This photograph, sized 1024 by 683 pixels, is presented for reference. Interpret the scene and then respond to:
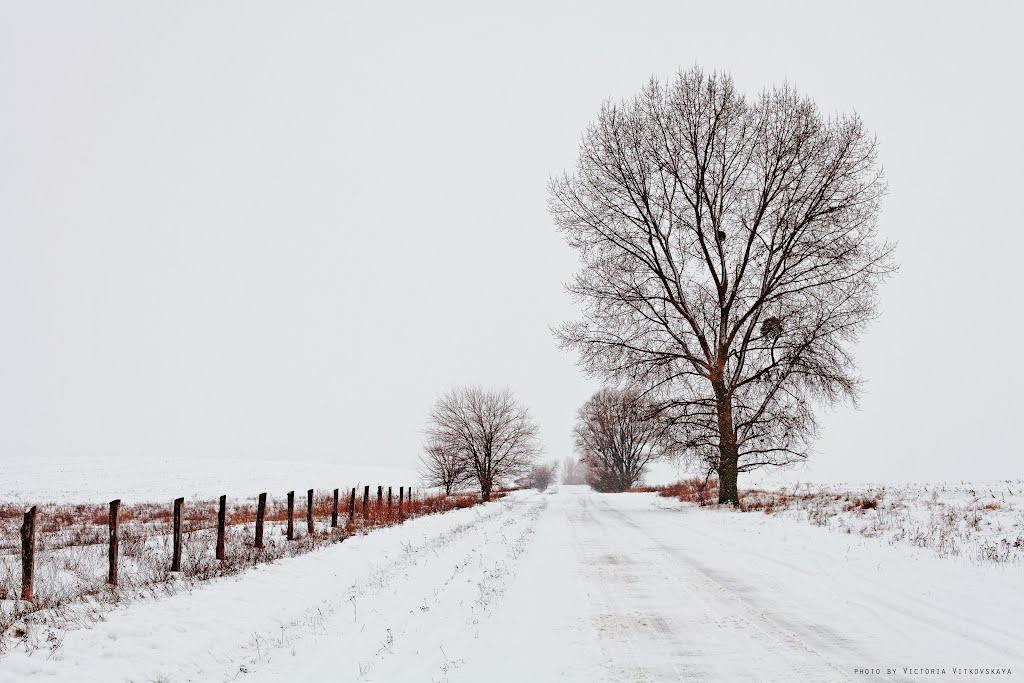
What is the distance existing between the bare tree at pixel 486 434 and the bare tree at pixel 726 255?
83.8 ft

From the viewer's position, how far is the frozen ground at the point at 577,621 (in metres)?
4.71

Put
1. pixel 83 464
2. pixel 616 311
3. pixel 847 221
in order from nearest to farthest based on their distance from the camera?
pixel 847 221, pixel 616 311, pixel 83 464

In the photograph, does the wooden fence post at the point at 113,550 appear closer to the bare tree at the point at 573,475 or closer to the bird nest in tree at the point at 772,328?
the bird nest in tree at the point at 772,328

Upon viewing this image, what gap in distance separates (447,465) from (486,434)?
3.82 metres

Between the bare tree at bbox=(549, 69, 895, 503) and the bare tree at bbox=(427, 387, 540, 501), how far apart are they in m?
25.5

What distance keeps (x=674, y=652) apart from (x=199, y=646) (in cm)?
491

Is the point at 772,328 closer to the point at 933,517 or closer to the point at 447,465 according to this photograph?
the point at 933,517

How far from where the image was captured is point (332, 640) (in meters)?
6.03

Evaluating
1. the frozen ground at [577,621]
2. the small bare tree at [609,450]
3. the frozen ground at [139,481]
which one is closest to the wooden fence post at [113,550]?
the frozen ground at [577,621]

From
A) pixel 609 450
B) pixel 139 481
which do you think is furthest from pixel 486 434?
pixel 139 481

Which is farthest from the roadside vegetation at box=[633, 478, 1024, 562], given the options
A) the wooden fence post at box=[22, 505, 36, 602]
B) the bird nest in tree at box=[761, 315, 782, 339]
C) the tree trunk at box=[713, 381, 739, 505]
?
the wooden fence post at box=[22, 505, 36, 602]

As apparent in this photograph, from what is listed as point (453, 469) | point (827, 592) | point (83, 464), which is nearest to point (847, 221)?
point (827, 592)

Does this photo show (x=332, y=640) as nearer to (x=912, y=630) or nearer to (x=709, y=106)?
(x=912, y=630)

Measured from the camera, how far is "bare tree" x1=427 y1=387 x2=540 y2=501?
44312 millimetres
